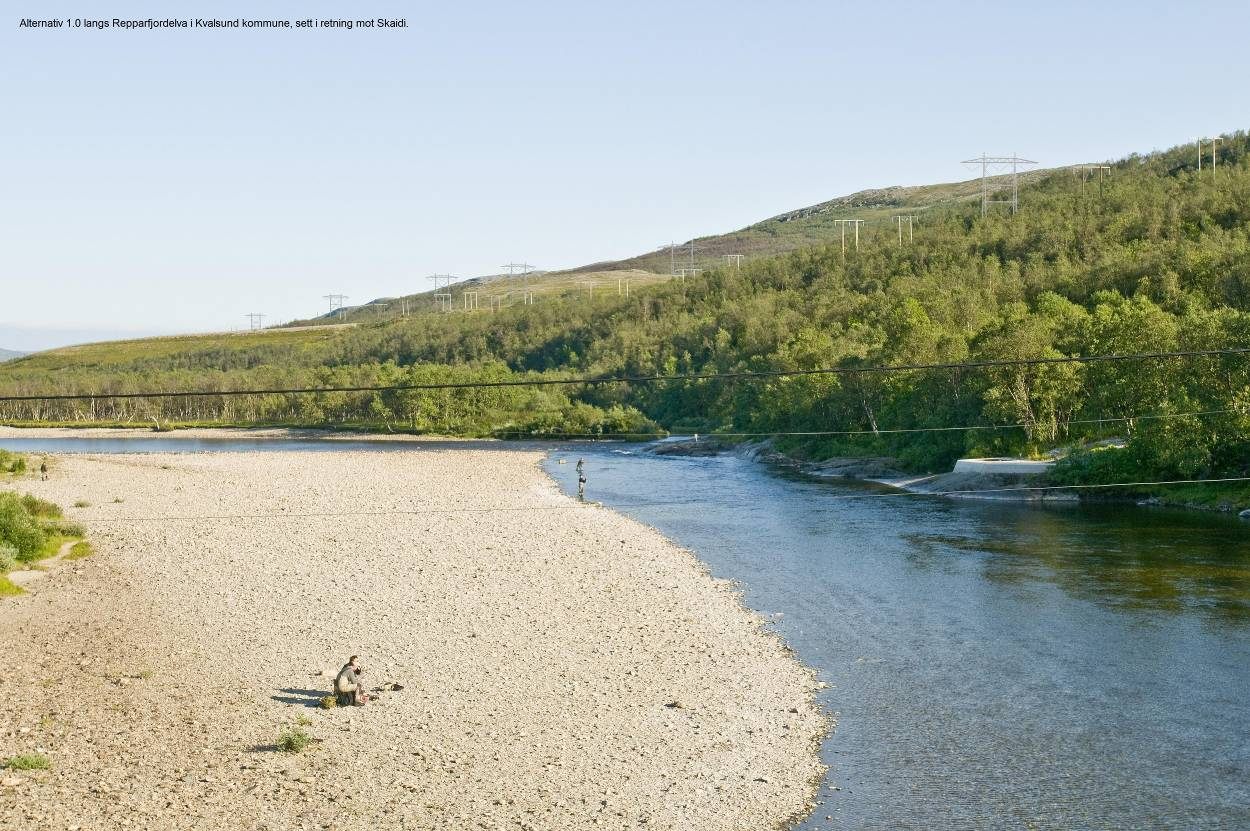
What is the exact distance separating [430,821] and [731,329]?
527 feet

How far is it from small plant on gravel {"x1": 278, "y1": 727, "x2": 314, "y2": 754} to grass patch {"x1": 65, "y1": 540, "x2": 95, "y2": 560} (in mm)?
Result: 27319

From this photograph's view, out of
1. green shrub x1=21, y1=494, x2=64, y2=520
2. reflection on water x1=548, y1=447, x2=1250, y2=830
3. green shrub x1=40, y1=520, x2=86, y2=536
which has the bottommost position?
reflection on water x1=548, y1=447, x2=1250, y2=830

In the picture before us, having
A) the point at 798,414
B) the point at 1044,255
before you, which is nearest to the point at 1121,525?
the point at 798,414

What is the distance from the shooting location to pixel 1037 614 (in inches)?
1364

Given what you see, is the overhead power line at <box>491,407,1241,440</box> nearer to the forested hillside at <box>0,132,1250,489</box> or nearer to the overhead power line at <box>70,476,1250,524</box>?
the forested hillside at <box>0,132,1250,489</box>

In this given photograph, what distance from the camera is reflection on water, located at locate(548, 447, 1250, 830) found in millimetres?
21109

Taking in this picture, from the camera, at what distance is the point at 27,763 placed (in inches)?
854

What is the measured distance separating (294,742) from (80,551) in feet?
96.3

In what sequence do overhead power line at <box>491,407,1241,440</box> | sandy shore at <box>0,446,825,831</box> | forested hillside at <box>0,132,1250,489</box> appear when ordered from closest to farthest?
sandy shore at <box>0,446,825,831</box> → overhead power line at <box>491,407,1241,440</box> → forested hillside at <box>0,132,1250,489</box>

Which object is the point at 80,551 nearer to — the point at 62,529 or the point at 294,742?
the point at 62,529

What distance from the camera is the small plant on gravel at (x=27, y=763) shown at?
852 inches

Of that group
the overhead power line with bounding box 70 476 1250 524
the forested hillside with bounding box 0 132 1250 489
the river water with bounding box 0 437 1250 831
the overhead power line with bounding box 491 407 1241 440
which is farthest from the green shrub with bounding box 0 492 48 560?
the forested hillside with bounding box 0 132 1250 489

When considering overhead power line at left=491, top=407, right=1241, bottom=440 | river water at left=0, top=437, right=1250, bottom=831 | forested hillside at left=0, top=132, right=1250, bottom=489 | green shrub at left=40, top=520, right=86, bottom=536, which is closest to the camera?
river water at left=0, top=437, right=1250, bottom=831

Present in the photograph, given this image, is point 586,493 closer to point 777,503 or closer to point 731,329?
point 777,503
